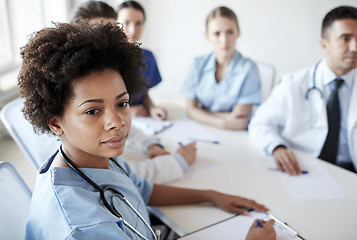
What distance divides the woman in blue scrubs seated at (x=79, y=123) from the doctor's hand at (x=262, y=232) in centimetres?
29

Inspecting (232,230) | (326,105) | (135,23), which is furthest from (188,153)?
(135,23)

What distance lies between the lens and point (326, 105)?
1588mm

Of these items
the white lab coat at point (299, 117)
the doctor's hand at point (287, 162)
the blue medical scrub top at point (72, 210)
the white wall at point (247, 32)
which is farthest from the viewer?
the white wall at point (247, 32)

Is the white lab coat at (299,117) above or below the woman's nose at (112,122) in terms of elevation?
below

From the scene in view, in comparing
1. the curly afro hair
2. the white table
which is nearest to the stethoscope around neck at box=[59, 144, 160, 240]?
the curly afro hair

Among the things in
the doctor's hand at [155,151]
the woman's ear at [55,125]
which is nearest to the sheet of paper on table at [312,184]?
the doctor's hand at [155,151]

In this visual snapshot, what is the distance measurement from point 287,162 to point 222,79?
830 mm

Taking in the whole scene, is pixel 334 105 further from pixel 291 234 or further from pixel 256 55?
pixel 256 55

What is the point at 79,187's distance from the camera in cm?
73

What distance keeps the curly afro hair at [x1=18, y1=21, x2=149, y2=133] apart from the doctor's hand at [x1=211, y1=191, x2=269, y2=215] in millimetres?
536

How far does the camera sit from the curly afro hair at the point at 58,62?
0.71 meters

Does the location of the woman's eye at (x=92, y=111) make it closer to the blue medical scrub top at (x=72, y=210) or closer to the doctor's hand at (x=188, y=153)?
the blue medical scrub top at (x=72, y=210)

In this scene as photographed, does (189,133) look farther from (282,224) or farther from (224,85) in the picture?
(282,224)

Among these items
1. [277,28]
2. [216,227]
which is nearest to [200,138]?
[216,227]
